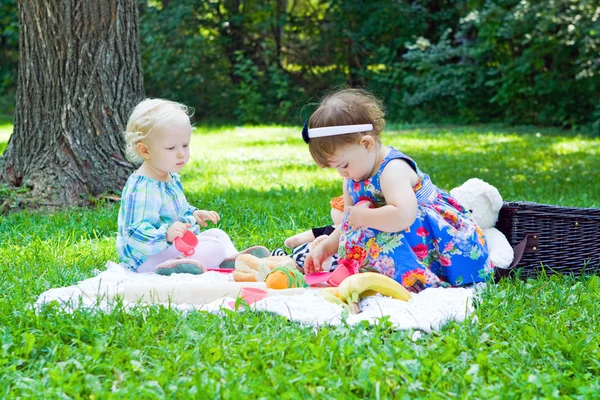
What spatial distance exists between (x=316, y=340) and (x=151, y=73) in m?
14.4

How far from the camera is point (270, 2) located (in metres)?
17.0

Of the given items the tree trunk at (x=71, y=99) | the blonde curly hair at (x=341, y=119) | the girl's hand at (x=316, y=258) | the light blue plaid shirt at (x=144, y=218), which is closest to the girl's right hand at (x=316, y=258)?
the girl's hand at (x=316, y=258)

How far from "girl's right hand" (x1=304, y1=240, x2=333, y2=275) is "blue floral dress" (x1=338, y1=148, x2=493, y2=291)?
12cm

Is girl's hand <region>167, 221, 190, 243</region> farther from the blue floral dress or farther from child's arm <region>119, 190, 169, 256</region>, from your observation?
the blue floral dress

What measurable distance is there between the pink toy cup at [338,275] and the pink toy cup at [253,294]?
Answer: 0.46 metres

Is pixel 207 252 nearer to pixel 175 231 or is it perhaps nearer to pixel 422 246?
pixel 175 231

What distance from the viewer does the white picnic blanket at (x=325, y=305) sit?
286 cm

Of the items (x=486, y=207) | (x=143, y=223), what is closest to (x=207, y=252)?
(x=143, y=223)

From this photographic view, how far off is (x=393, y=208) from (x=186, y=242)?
1135 millimetres

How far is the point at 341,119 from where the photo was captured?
132 inches

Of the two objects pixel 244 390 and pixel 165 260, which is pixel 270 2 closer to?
pixel 165 260

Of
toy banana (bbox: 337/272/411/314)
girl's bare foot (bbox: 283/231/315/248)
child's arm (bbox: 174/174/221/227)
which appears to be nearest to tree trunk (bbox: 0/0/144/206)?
child's arm (bbox: 174/174/221/227)

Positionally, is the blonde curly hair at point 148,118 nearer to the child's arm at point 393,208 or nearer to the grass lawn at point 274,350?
the grass lawn at point 274,350

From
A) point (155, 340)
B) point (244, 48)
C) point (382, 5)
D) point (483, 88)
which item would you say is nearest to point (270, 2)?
point (244, 48)
